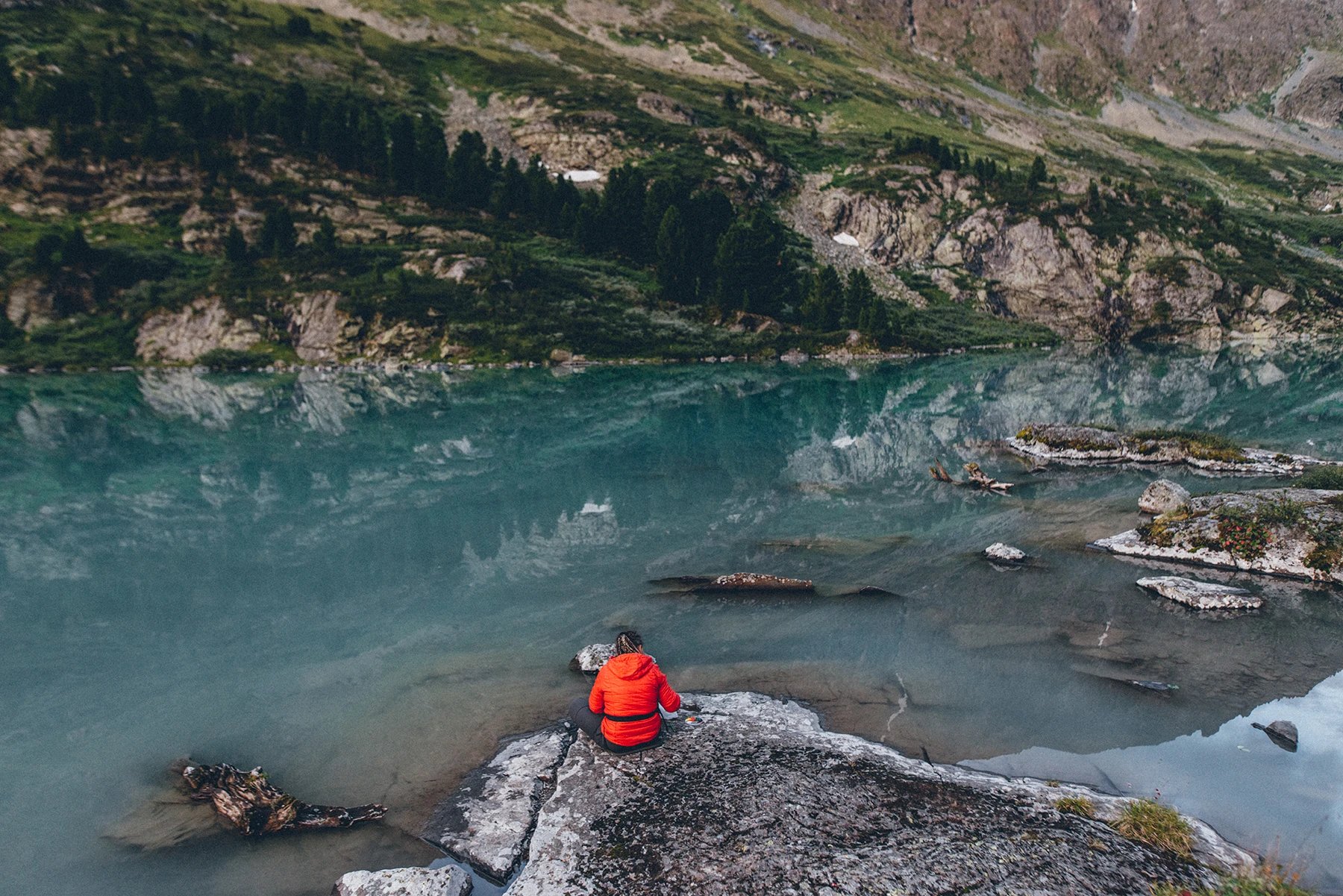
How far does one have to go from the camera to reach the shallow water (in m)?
11.8

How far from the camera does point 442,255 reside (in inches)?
3836

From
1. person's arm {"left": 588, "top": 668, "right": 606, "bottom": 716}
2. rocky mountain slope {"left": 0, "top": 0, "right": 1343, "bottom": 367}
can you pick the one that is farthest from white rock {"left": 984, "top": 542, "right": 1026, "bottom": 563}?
rocky mountain slope {"left": 0, "top": 0, "right": 1343, "bottom": 367}

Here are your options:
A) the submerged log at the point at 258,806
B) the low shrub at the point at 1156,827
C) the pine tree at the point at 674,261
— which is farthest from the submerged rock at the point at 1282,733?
the pine tree at the point at 674,261

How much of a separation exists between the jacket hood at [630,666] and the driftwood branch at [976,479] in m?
23.4

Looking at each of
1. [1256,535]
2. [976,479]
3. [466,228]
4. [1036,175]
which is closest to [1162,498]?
[1256,535]

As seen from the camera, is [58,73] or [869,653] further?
[58,73]

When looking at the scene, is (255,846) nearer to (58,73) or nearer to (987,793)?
(987,793)

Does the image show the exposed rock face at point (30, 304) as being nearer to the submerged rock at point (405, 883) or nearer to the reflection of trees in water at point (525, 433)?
the reflection of trees in water at point (525, 433)

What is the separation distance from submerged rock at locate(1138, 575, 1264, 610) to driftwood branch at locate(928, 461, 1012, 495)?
11.3m

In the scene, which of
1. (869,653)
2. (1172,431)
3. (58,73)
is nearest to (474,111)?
(58,73)

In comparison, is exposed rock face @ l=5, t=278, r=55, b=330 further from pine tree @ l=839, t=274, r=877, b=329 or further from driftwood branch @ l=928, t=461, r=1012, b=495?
driftwood branch @ l=928, t=461, r=1012, b=495

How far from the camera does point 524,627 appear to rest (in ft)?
62.1

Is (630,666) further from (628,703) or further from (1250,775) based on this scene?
(1250,775)

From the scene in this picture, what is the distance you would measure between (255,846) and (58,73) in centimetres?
15853
